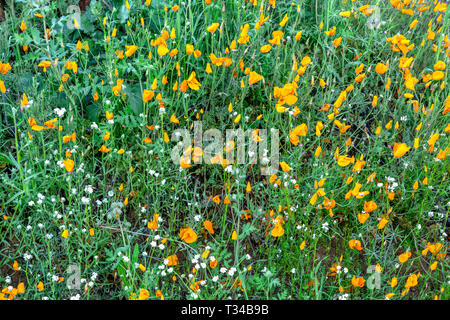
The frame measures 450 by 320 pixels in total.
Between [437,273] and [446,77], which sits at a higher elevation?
[446,77]

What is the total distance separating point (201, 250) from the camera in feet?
7.10

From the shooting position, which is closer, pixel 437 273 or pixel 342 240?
pixel 437 273

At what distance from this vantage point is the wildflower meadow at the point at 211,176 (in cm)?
208

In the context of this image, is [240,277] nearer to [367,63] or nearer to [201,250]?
[201,250]

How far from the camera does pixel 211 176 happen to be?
96.9 inches

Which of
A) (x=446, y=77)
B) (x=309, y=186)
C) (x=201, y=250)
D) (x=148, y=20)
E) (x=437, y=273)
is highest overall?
(x=148, y=20)

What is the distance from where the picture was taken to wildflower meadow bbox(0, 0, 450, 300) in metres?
2.08

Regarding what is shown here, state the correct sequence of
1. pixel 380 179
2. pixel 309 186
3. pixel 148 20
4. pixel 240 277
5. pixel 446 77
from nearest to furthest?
pixel 240 277
pixel 309 186
pixel 380 179
pixel 446 77
pixel 148 20

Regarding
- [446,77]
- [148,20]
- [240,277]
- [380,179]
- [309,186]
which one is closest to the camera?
[240,277]

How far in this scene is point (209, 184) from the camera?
99.6 inches

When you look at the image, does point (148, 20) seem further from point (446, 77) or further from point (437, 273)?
point (437, 273)
